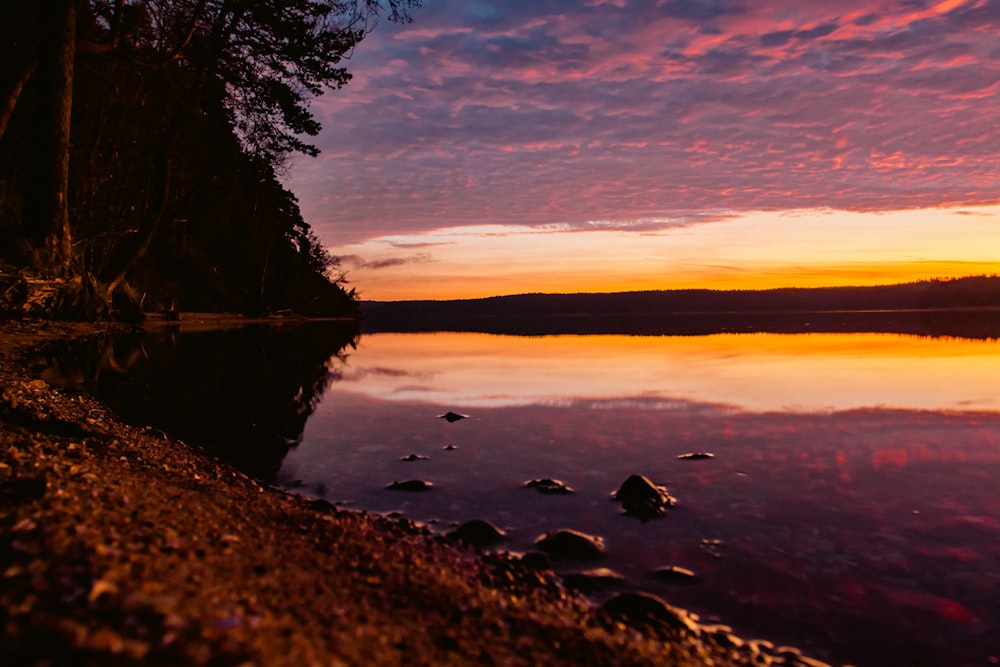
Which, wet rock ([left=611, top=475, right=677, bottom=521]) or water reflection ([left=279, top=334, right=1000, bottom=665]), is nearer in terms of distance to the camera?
water reflection ([left=279, top=334, right=1000, bottom=665])

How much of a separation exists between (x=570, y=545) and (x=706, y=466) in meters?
3.91

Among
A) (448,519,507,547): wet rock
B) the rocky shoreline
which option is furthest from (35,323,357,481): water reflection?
(448,519,507,547): wet rock

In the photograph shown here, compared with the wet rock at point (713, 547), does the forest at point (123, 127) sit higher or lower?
higher

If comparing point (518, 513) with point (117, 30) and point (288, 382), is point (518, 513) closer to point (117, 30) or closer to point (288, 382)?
point (288, 382)

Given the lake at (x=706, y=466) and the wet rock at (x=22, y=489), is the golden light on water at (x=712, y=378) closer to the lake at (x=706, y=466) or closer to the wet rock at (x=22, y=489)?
the lake at (x=706, y=466)

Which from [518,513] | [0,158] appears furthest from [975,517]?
[0,158]

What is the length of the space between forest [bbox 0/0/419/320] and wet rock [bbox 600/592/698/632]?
16.7 metres

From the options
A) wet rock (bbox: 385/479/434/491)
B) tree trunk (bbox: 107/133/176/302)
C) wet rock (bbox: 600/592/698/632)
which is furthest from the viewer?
tree trunk (bbox: 107/133/176/302)

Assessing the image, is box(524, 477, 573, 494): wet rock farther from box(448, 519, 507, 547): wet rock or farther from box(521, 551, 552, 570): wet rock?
box(521, 551, 552, 570): wet rock

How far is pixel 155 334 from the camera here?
95.5 ft

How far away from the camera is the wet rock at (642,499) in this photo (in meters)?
6.36

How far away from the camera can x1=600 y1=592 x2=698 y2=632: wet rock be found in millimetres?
3977

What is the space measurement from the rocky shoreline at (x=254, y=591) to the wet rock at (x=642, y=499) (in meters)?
2.03

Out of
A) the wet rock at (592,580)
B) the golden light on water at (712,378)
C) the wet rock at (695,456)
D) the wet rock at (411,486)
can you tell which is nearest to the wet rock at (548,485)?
the wet rock at (411,486)
